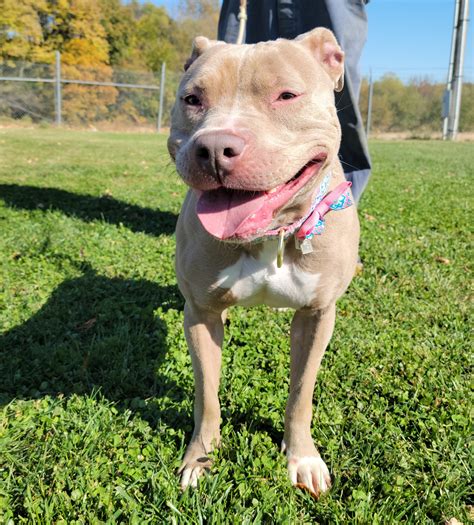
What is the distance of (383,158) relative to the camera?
13984 mm

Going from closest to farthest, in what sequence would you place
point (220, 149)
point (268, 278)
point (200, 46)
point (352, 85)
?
point (220, 149), point (268, 278), point (200, 46), point (352, 85)

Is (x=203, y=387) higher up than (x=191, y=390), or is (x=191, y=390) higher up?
(x=203, y=387)

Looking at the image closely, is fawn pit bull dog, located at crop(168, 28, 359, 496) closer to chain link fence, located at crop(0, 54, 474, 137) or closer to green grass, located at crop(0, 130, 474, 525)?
green grass, located at crop(0, 130, 474, 525)

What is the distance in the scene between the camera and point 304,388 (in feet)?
7.64

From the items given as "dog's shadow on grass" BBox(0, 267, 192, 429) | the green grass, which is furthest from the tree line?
"dog's shadow on grass" BBox(0, 267, 192, 429)

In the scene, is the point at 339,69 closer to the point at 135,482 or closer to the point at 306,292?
the point at 306,292

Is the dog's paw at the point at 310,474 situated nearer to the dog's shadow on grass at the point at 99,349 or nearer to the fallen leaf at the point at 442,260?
the dog's shadow on grass at the point at 99,349

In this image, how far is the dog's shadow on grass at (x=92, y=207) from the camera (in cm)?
563

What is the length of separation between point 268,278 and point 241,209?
478 mm

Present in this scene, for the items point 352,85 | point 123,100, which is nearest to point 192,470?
point 352,85

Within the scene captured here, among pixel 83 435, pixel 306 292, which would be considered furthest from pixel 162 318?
pixel 306 292

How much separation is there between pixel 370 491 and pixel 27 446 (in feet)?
4.76

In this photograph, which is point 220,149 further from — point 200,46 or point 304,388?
point 304,388

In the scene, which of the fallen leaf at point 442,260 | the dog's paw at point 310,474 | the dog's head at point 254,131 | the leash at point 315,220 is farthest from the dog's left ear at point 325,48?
the fallen leaf at point 442,260
